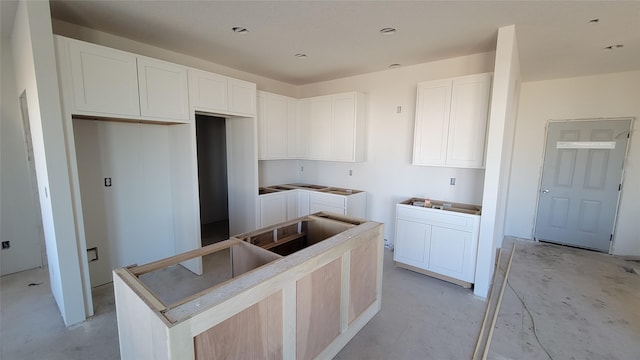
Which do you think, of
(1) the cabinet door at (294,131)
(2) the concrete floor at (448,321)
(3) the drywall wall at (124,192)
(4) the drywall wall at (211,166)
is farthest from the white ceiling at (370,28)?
(2) the concrete floor at (448,321)

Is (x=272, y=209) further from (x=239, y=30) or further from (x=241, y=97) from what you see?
(x=239, y=30)

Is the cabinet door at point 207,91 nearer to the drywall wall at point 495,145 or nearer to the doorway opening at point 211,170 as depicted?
the doorway opening at point 211,170

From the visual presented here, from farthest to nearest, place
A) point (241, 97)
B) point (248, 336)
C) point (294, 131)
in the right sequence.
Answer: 1. point (294, 131)
2. point (241, 97)
3. point (248, 336)

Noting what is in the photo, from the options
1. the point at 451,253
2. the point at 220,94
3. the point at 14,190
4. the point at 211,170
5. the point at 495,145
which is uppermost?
the point at 220,94

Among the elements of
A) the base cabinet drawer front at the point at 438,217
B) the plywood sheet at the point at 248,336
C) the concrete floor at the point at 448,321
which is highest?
the base cabinet drawer front at the point at 438,217

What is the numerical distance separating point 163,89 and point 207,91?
1.68 ft

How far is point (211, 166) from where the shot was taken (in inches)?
222

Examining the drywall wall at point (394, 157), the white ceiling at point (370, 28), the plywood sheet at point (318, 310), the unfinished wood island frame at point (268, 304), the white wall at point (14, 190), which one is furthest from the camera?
the drywall wall at point (394, 157)

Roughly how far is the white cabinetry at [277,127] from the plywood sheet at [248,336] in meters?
3.00

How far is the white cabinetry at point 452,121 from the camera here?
312cm

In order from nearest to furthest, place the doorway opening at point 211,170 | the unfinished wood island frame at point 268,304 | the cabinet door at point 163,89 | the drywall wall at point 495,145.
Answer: the unfinished wood island frame at point 268,304 → the drywall wall at point 495,145 → the cabinet door at point 163,89 → the doorway opening at point 211,170

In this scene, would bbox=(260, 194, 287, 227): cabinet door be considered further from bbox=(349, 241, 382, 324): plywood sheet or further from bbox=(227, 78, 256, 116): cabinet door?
bbox=(349, 241, 382, 324): plywood sheet

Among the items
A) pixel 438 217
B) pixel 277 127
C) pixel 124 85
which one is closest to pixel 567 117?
pixel 438 217

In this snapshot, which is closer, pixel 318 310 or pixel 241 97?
pixel 318 310
